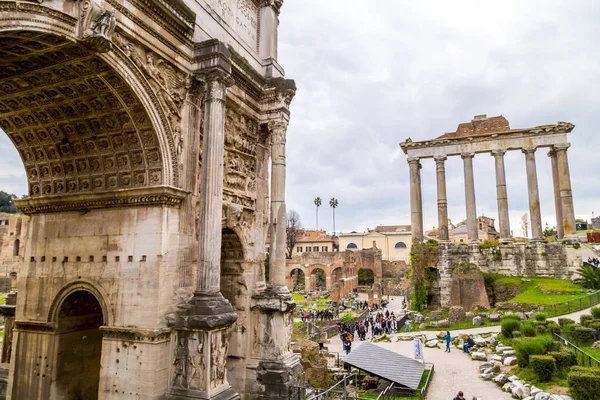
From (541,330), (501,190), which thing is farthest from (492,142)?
(541,330)

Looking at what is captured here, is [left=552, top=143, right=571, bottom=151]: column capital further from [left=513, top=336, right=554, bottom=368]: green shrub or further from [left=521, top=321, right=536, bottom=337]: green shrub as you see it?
[left=513, top=336, right=554, bottom=368]: green shrub

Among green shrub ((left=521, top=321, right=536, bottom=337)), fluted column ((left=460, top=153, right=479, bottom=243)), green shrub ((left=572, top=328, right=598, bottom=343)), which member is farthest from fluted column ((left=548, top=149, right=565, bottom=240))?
green shrub ((left=572, top=328, right=598, bottom=343))

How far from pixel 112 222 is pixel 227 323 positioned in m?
3.14

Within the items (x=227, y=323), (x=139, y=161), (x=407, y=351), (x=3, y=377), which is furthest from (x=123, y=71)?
(x=407, y=351)

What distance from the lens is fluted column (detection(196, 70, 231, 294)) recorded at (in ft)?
26.8

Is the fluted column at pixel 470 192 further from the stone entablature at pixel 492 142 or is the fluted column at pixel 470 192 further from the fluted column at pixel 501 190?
the fluted column at pixel 501 190

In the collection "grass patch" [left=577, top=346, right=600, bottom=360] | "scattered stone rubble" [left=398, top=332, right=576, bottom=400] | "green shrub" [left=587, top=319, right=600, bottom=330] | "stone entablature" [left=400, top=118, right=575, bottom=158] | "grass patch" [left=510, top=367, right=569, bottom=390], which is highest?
"stone entablature" [left=400, top=118, right=575, bottom=158]

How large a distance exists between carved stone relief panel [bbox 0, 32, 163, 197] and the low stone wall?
25.7 m

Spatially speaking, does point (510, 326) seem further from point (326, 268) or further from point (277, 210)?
point (326, 268)

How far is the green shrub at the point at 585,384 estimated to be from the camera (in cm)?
933

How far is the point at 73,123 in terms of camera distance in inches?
327

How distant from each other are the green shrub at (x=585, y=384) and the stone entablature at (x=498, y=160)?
70.8ft

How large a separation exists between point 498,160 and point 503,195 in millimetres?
2639

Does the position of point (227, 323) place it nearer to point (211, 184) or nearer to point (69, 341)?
point (211, 184)
